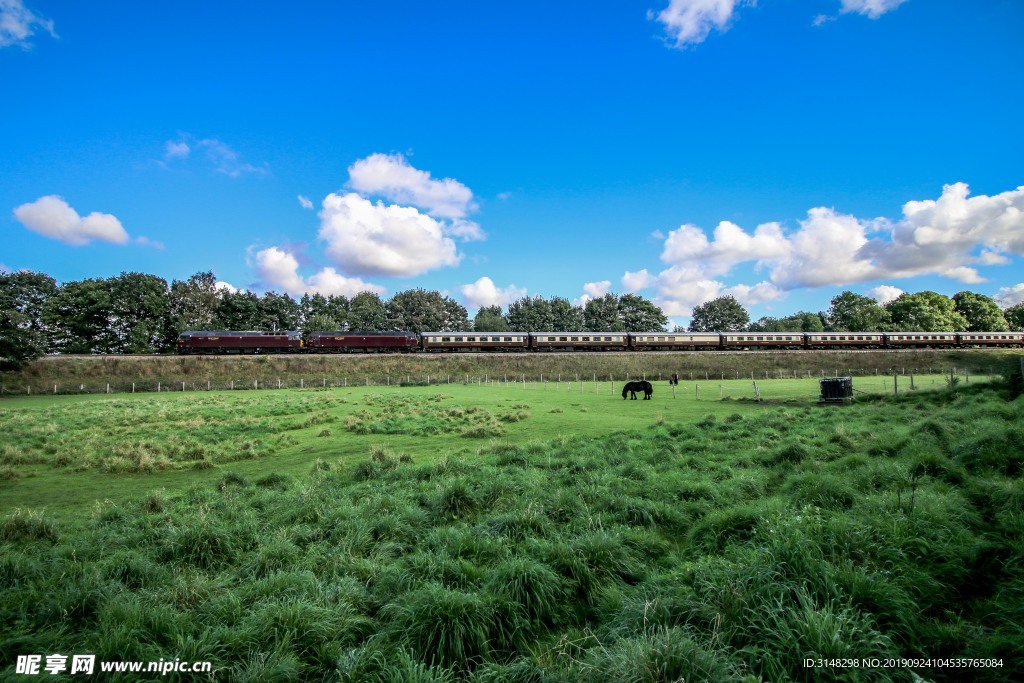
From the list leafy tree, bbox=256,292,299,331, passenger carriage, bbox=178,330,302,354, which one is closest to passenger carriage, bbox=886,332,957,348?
passenger carriage, bbox=178,330,302,354

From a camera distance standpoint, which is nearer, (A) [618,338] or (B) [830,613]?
(B) [830,613]

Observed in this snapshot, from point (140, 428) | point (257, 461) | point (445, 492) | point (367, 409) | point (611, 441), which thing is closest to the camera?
point (445, 492)

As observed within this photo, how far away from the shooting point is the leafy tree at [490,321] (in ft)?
314

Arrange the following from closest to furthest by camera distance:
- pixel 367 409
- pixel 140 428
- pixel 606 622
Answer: pixel 606 622 < pixel 140 428 < pixel 367 409

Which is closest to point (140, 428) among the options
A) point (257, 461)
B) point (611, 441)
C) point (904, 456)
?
point (257, 461)

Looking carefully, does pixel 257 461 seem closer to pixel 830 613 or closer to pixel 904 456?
pixel 830 613

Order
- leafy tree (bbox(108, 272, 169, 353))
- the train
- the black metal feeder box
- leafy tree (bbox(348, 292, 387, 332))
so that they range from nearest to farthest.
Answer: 1. the black metal feeder box
2. the train
3. leafy tree (bbox(108, 272, 169, 353))
4. leafy tree (bbox(348, 292, 387, 332))

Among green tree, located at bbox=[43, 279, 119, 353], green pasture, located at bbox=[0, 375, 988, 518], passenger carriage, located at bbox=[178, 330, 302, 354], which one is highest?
green tree, located at bbox=[43, 279, 119, 353]

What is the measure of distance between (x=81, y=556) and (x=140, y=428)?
54.2 ft

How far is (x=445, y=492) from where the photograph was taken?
326 inches

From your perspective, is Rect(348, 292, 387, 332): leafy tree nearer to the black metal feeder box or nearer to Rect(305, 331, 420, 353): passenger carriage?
Rect(305, 331, 420, 353): passenger carriage

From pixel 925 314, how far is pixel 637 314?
6006 centimetres

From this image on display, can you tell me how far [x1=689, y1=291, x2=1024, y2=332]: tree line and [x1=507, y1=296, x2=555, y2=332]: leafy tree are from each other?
42911mm

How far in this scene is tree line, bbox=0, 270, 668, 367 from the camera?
67.1 m
